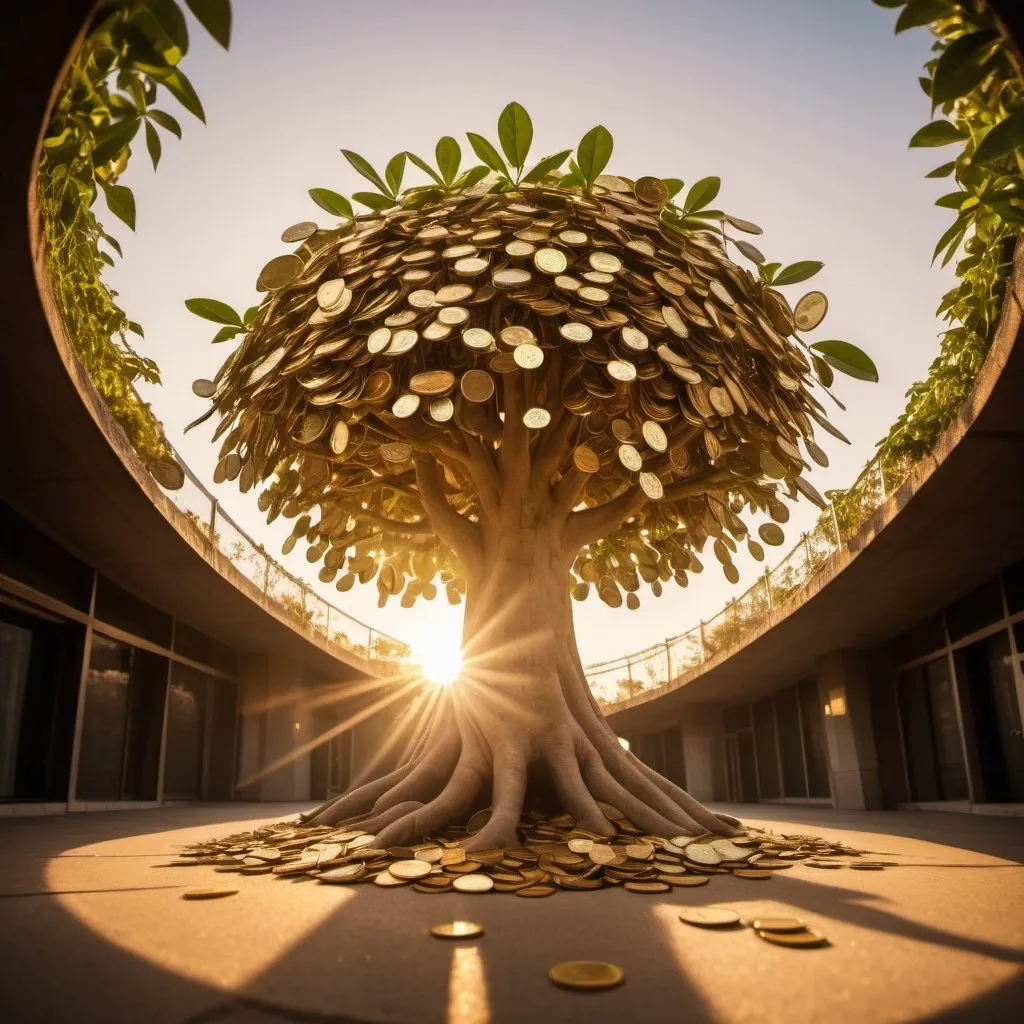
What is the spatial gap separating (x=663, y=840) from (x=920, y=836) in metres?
4.19

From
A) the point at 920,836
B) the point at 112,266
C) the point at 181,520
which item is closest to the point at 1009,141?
the point at 112,266

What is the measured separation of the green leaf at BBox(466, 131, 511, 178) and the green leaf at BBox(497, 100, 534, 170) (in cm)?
13

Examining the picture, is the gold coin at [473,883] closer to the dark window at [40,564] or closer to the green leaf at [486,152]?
the green leaf at [486,152]

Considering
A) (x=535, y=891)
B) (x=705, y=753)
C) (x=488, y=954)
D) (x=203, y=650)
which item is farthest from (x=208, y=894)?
(x=705, y=753)

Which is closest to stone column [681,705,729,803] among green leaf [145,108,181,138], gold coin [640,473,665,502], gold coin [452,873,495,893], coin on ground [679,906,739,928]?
gold coin [640,473,665,502]

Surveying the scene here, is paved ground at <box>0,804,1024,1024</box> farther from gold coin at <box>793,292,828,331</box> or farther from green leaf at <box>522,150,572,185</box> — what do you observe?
green leaf at <box>522,150,572,185</box>

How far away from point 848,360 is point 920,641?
33.1 ft

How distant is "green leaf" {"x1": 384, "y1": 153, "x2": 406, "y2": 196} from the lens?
5.49 m

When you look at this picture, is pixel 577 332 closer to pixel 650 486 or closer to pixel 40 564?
pixel 650 486

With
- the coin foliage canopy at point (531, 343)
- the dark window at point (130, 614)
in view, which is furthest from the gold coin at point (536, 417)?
the dark window at point (130, 614)

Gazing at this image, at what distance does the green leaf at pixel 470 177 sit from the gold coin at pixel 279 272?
1.36 metres

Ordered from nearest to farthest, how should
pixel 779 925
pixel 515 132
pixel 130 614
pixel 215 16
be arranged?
Result: pixel 215 16
pixel 779 925
pixel 515 132
pixel 130 614

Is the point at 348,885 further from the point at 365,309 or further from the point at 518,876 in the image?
the point at 365,309

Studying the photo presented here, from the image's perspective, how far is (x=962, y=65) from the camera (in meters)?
2.22
